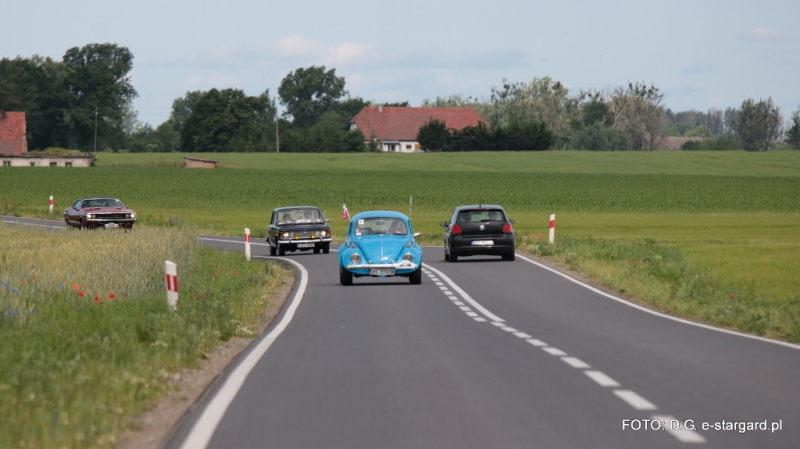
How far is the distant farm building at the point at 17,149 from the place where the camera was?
13464 centimetres

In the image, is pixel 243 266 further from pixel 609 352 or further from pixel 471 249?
pixel 609 352

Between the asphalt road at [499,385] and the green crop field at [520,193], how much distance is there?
4.87 m

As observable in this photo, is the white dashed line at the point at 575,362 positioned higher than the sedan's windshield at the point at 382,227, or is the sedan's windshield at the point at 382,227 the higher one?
the sedan's windshield at the point at 382,227

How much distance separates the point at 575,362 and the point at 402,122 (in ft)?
572

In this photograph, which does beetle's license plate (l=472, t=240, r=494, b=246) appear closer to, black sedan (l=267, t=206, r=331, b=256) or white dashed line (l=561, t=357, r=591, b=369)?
black sedan (l=267, t=206, r=331, b=256)

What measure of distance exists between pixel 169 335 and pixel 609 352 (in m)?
4.76

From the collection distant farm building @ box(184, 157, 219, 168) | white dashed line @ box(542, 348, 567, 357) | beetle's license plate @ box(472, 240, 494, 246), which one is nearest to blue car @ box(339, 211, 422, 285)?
beetle's license plate @ box(472, 240, 494, 246)

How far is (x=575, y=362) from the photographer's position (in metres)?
12.6

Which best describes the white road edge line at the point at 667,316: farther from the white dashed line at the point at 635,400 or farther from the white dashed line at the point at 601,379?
the white dashed line at the point at 635,400

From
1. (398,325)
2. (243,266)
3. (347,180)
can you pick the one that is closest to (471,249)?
(243,266)

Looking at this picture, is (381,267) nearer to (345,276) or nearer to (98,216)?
(345,276)

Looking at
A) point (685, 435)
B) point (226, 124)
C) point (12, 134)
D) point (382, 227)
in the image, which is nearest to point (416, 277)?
point (382, 227)

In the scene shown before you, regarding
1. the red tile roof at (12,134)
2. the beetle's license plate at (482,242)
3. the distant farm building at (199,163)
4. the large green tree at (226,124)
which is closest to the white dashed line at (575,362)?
the beetle's license plate at (482,242)

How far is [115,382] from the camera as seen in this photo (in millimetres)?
10273
